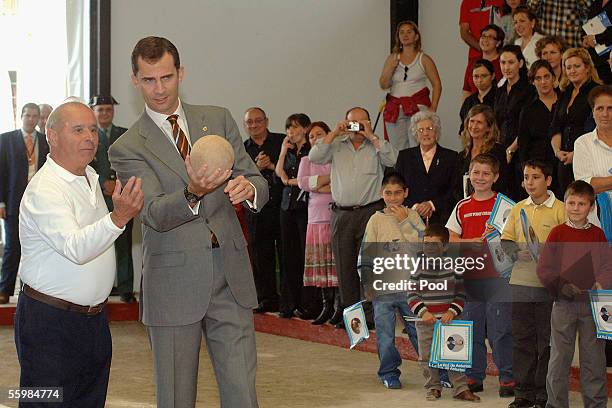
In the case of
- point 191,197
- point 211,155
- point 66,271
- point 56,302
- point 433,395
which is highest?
point 211,155

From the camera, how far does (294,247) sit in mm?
9414

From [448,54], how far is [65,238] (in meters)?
8.20

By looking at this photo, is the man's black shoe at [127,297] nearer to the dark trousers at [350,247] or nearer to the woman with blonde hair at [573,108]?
the dark trousers at [350,247]

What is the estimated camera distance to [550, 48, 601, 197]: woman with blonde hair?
287 inches

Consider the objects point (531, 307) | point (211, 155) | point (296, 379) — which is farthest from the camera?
point (296, 379)

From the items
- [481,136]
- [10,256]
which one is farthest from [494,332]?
[10,256]

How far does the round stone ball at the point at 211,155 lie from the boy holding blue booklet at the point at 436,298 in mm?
3187

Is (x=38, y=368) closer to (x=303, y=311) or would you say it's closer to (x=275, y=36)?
(x=303, y=311)

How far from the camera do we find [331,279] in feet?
29.0

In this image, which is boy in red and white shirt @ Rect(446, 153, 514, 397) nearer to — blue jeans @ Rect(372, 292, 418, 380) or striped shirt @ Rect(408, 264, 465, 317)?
striped shirt @ Rect(408, 264, 465, 317)

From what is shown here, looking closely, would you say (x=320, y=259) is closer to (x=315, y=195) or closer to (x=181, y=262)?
(x=315, y=195)

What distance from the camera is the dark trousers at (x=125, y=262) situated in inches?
410

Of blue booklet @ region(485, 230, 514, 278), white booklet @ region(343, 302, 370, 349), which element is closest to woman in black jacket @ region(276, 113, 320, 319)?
white booklet @ region(343, 302, 370, 349)

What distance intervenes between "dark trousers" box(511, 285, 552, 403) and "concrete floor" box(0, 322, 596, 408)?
0.33 metres
